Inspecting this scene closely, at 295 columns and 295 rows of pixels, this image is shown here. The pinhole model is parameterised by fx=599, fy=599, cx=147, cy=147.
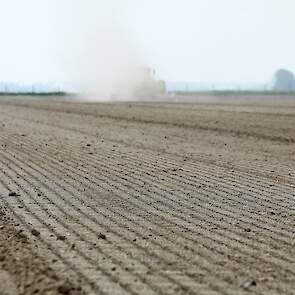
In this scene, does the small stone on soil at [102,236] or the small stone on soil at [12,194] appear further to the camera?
the small stone on soil at [12,194]

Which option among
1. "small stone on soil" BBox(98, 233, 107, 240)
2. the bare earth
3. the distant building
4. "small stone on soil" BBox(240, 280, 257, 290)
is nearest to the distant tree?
the distant building

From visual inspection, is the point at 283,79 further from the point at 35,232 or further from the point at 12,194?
the point at 35,232

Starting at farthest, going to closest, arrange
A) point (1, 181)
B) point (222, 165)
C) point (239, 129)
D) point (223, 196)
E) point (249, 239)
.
Answer: point (239, 129) < point (222, 165) < point (1, 181) < point (223, 196) < point (249, 239)

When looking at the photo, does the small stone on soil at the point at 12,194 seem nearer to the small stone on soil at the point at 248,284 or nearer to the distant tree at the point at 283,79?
the small stone on soil at the point at 248,284

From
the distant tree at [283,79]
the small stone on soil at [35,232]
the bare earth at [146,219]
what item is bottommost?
the distant tree at [283,79]

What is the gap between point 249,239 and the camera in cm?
705

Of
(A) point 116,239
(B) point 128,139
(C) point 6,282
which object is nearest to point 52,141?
(B) point 128,139

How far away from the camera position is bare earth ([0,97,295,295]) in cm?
554

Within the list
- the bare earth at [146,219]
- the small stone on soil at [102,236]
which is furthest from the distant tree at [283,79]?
the small stone on soil at [102,236]

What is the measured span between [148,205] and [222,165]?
4.80m

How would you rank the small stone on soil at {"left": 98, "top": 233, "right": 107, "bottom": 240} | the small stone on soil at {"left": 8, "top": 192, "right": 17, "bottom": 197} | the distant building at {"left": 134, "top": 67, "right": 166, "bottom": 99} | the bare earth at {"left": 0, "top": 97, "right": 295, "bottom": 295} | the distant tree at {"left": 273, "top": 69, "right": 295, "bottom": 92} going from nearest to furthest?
the bare earth at {"left": 0, "top": 97, "right": 295, "bottom": 295}
the small stone on soil at {"left": 98, "top": 233, "right": 107, "bottom": 240}
the small stone on soil at {"left": 8, "top": 192, "right": 17, "bottom": 197}
the distant building at {"left": 134, "top": 67, "right": 166, "bottom": 99}
the distant tree at {"left": 273, "top": 69, "right": 295, "bottom": 92}

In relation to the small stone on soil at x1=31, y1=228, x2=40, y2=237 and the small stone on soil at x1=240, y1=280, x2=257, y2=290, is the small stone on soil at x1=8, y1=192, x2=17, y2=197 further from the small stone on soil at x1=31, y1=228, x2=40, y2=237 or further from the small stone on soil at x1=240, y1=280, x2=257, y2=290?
the small stone on soil at x1=240, y1=280, x2=257, y2=290

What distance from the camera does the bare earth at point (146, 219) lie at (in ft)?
18.2

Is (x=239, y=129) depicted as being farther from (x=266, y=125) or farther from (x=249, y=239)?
(x=249, y=239)
